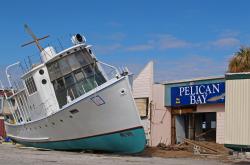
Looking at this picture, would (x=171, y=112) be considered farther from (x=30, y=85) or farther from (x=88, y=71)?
(x=30, y=85)

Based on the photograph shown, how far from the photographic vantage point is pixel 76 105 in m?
20.9

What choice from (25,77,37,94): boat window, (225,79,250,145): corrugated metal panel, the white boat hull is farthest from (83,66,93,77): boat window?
(225,79,250,145): corrugated metal panel

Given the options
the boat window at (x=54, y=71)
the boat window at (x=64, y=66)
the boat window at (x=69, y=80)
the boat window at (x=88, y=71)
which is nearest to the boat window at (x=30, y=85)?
the boat window at (x=54, y=71)

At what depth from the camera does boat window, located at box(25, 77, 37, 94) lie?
23.8m

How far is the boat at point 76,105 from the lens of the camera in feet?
67.3

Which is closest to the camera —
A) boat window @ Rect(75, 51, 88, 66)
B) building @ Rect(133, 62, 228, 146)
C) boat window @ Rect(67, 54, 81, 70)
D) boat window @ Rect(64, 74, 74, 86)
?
boat window @ Rect(64, 74, 74, 86)

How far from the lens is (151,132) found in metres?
28.9

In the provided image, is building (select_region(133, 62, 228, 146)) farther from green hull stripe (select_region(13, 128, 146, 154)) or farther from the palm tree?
green hull stripe (select_region(13, 128, 146, 154))

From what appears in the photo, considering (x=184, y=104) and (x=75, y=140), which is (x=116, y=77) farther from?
(x=184, y=104)

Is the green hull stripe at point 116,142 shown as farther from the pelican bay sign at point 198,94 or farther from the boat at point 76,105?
the pelican bay sign at point 198,94

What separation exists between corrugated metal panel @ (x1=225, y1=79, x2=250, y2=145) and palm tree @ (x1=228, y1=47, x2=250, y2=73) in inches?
344

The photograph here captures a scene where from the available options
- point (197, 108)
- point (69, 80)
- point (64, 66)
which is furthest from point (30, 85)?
point (197, 108)

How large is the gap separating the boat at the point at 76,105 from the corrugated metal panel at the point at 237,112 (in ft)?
14.3

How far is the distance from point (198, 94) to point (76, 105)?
8.91m
